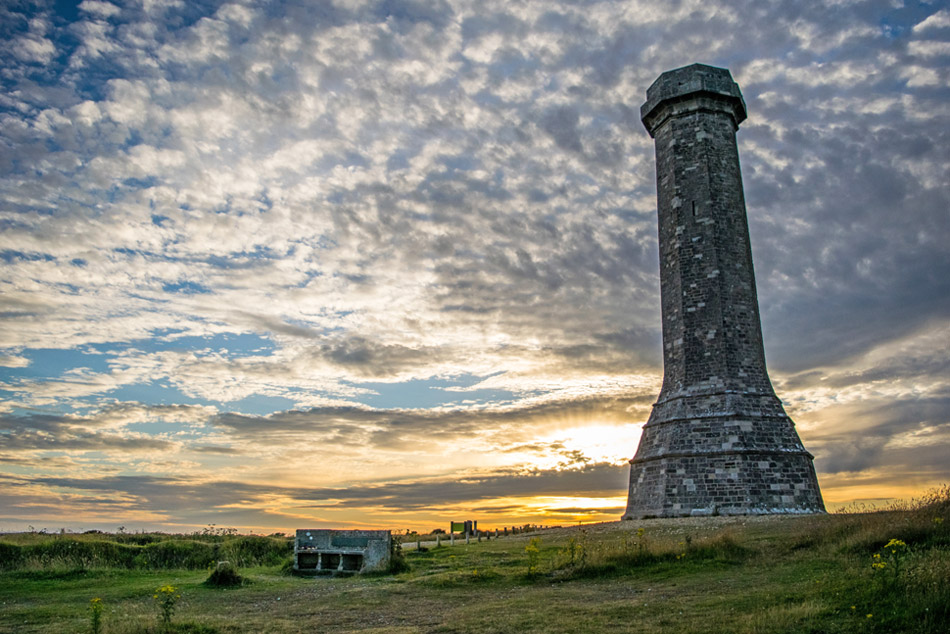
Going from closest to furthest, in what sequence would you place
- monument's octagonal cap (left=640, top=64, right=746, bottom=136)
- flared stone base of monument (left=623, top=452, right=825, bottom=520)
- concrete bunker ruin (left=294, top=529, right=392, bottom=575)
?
1. concrete bunker ruin (left=294, top=529, right=392, bottom=575)
2. flared stone base of monument (left=623, top=452, right=825, bottom=520)
3. monument's octagonal cap (left=640, top=64, right=746, bottom=136)

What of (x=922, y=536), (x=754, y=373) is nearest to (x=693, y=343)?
(x=754, y=373)

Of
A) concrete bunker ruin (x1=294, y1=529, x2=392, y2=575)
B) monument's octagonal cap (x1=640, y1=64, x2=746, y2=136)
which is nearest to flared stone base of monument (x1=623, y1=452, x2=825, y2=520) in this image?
concrete bunker ruin (x1=294, y1=529, x2=392, y2=575)

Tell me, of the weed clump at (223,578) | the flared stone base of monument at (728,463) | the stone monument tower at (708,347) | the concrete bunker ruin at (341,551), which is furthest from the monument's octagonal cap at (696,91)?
the weed clump at (223,578)

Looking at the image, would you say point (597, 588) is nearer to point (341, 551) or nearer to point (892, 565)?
point (892, 565)

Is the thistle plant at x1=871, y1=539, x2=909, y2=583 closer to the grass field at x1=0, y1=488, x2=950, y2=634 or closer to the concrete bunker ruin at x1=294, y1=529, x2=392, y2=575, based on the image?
the grass field at x1=0, y1=488, x2=950, y2=634

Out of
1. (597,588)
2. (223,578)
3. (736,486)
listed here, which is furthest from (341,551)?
(736,486)

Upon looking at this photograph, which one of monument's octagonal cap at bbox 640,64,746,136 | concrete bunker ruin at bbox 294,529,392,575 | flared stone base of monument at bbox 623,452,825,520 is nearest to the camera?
concrete bunker ruin at bbox 294,529,392,575

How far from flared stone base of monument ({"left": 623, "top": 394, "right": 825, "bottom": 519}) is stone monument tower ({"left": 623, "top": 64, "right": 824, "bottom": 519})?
35mm

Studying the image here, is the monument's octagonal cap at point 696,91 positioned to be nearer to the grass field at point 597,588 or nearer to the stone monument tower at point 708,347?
the stone monument tower at point 708,347

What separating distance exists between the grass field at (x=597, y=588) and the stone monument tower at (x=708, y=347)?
2.38m

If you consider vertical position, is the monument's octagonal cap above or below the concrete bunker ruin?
above

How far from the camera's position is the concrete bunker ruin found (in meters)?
18.5

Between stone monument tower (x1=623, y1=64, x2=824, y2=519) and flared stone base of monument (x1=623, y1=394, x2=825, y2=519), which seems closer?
flared stone base of monument (x1=623, y1=394, x2=825, y2=519)

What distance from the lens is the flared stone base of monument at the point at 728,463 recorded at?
21.8 metres
